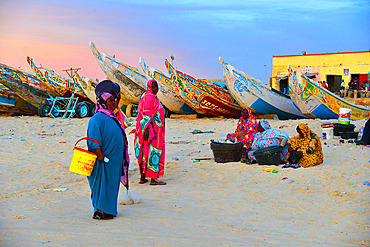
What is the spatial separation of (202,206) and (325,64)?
1193 inches

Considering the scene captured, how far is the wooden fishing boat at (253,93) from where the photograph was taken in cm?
1689

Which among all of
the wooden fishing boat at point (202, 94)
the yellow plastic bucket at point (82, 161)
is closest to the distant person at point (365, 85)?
the wooden fishing boat at point (202, 94)

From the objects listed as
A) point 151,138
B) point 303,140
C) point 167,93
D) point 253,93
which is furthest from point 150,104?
point 167,93

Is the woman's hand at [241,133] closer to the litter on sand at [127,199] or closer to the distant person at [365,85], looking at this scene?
the litter on sand at [127,199]

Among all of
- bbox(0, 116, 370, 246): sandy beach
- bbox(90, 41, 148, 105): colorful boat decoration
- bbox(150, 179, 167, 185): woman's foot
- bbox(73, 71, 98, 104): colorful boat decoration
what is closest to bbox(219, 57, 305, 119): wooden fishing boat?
bbox(90, 41, 148, 105): colorful boat decoration

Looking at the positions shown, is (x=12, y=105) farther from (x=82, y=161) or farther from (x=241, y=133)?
(x=82, y=161)

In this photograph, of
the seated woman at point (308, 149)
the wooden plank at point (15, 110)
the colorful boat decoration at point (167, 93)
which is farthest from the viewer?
the wooden plank at point (15, 110)

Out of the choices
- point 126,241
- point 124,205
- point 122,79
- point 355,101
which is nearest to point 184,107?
point 122,79

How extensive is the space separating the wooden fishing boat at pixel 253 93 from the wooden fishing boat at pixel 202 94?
35.1 inches

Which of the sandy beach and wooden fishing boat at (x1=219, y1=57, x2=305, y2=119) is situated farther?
wooden fishing boat at (x1=219, y1=57, x2=305, y2=119)

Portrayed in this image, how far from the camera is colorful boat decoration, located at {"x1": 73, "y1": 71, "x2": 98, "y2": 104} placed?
21172 mm

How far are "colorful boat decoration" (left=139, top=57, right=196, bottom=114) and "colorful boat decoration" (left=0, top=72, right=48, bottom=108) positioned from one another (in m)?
6.29

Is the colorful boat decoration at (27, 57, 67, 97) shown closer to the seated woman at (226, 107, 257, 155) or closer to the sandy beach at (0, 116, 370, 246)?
the sandy beach at (0, 116, 370, 246)

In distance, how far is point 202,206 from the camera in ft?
15.4
